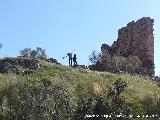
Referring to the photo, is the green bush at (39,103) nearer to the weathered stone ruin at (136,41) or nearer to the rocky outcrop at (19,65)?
the rocky outcrop at (19,65)

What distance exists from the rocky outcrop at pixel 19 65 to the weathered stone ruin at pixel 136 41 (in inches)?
556

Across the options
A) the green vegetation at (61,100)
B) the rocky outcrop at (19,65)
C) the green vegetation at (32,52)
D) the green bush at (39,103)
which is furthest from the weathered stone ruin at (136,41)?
the green bush at (39,103)

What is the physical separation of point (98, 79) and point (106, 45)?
18117 millimetres

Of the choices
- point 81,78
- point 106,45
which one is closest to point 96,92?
point 81,78

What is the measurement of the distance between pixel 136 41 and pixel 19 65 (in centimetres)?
1991

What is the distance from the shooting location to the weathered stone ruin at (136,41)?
53.8 m

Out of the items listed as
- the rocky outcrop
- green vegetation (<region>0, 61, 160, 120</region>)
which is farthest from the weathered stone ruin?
green vegetation (<region>0, 61, 160, 120</region>)

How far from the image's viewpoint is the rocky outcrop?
1502 inches

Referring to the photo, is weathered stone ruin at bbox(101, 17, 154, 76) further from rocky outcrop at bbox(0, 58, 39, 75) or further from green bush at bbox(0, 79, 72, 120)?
green bush at bbox(0, 79, 72, 120)

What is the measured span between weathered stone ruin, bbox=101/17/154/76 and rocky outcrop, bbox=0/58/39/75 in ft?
46.3

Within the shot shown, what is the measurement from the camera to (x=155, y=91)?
35625mm

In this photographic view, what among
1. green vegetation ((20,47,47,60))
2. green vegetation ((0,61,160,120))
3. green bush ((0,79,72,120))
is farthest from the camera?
green vegetation ((20,47,47,60))

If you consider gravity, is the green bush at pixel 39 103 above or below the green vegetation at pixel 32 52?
below

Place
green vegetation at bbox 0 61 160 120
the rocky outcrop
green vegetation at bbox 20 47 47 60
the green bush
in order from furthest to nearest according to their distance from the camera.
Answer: green vegetation at bbox 20 47 47 60
the rocky outcrop
green vegetation at bbox 0 61 160 120
the green bush
